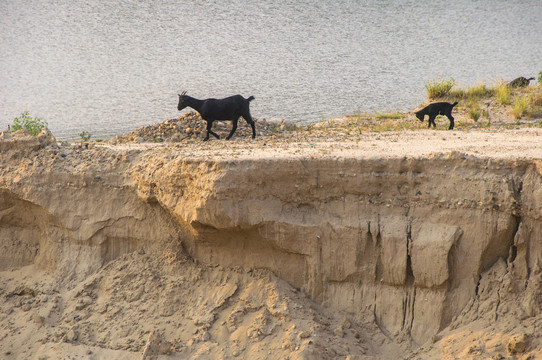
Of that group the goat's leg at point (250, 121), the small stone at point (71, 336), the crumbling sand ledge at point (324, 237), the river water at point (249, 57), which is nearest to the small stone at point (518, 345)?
the crumbling sand ledge at point (324, 237)

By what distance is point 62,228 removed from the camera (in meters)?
9.05

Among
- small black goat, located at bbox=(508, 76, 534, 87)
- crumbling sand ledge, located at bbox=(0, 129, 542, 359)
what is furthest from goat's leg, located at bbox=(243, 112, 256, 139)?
small black goat, located at bbox=(508, 76, 534, 87)

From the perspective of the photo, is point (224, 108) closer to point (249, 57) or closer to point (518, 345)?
point (518, 345)

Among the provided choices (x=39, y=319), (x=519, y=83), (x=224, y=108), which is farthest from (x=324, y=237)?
(x=519, y=83)

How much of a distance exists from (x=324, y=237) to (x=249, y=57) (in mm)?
11307

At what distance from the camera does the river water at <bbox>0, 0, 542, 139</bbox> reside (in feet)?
54.6

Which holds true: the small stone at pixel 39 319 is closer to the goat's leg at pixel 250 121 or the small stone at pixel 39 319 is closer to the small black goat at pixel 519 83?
the goat's leg at pixel 250 121

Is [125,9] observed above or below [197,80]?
above

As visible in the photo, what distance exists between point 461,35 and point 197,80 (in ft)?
29.7

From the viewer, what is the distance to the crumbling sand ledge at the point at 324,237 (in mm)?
7117

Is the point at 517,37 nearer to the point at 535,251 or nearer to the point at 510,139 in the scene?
the point at 510,139

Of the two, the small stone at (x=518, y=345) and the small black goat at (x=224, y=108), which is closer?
the small stone at (x=518, y=345)

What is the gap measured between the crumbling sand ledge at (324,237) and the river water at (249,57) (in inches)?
267

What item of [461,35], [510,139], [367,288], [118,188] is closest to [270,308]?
[367,288]
